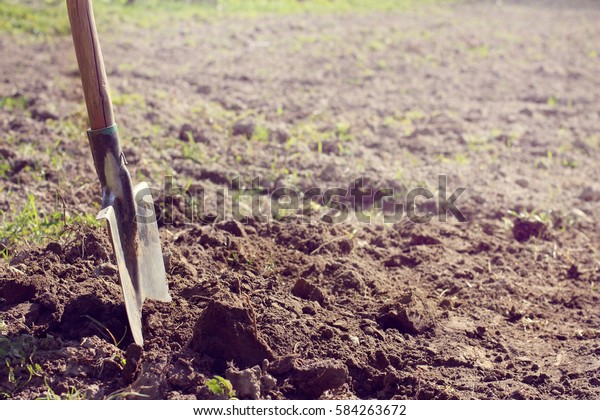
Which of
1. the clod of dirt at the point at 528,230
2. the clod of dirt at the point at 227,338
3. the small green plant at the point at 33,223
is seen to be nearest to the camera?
the clod of dirt at the point at 227,338

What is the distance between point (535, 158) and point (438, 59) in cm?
306

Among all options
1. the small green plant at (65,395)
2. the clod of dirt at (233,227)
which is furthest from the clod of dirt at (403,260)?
the small green plant at (65,395)

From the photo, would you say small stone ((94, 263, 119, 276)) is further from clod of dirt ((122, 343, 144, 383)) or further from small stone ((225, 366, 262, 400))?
small stone ((225, 366, 262, 400))

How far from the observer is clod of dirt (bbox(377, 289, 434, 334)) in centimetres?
336

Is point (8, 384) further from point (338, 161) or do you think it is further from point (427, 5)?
point (427, 5)

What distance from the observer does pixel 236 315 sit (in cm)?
298

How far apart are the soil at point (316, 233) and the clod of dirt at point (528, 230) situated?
0.7 inches

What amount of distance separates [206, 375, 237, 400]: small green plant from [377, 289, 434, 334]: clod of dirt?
887 millimetres

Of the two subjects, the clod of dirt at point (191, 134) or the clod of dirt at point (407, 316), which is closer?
the clod of dirt at point (407, 316)

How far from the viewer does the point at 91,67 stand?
3.14m

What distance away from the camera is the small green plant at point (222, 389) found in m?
2.77

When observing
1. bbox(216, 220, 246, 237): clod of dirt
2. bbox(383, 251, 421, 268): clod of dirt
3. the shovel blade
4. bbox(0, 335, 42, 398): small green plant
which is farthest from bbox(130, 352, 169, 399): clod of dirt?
bbox(383, 251, 421, 268): clod of dirt

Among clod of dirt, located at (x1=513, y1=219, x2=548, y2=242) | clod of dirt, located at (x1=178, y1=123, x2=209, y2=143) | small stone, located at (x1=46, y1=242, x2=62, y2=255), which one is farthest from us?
clod of dirt, located at (x1=178, y1=123, x2=209, y2=143)

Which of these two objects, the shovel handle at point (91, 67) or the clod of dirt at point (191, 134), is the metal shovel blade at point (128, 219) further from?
the clod of dirt at point (191, 134)
